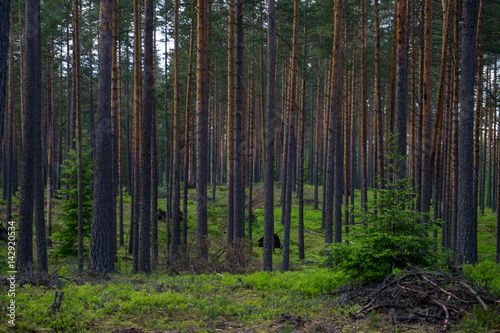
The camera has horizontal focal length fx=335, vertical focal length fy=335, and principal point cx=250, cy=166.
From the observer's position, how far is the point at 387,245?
643 centimetres

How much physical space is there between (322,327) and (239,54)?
31.6 ft

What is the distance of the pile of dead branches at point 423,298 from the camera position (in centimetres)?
495

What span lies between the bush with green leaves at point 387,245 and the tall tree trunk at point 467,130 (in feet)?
7.29

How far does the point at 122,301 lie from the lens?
246 inches

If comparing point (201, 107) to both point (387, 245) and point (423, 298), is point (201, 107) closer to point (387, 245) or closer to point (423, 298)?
point (387, 245)

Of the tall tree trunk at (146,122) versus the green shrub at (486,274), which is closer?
the green shrub at (486,274)

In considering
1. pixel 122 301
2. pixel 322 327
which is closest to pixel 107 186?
pixel 122 301

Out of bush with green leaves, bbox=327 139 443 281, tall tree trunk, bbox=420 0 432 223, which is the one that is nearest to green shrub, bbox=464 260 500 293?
bush with green leaves, bbox=327 139 443 281

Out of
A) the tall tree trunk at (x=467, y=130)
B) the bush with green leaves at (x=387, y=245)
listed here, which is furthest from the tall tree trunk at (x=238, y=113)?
the tall tree trunk at (x=467, y=130)

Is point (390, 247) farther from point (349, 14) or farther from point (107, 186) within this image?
point (349, 14)

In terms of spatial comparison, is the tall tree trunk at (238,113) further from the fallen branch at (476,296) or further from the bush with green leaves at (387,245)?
the fallen branch at (476,296)

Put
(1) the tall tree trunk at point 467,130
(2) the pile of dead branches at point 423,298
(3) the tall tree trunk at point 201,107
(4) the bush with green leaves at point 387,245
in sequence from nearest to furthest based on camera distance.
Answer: (2) the pile of dead branches at point 423,298 → (4) the bush with green leaves at point 387,245 → (1) the tall tree trunk at point 467,130 → (3) the tall tree trunk at point 201,107

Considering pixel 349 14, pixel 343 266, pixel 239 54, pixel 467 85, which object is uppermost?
pixel 349 14

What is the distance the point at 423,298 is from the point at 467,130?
15.9ft
